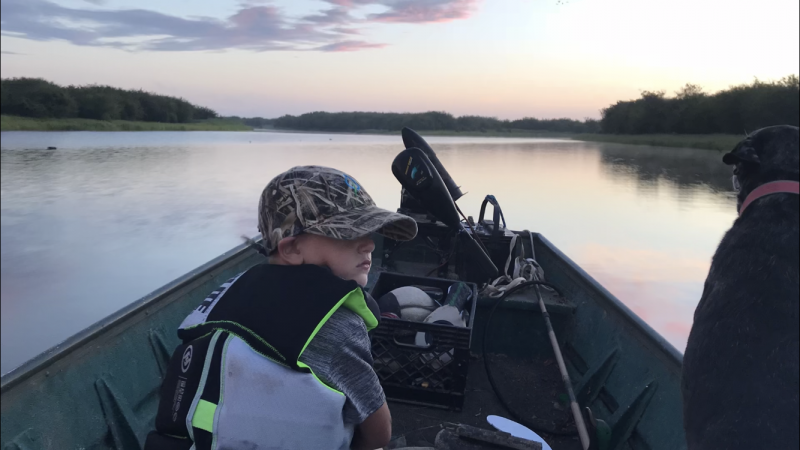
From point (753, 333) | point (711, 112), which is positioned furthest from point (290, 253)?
point (711, 112)

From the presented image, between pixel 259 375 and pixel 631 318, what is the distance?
2.44 m

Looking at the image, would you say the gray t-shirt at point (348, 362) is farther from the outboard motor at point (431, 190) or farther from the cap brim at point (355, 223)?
the outboard motor at point (431, 190)

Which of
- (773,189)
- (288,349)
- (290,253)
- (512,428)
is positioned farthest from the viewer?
(512,428)

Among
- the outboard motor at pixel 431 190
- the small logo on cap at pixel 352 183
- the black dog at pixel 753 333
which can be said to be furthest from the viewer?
the outboard motor at pixel 431 190

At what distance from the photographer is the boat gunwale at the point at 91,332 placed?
175 centimetres

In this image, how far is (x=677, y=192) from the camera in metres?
19.8

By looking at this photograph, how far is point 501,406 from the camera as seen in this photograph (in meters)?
2.96

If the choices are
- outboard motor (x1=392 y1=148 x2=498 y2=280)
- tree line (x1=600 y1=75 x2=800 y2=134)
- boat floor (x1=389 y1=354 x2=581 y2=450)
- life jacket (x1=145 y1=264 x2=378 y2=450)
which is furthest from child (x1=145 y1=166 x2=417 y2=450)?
tree line (x1=600 y1=75 x2=800 y2=134)

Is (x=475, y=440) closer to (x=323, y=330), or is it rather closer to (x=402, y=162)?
(x=323, y=330)

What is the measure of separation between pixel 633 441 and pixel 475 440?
3.11 feet

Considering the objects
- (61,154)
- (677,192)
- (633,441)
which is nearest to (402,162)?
(633,441)

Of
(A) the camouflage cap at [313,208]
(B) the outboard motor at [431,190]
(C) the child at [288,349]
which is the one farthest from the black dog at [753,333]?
(B) the outboard motor at [431,190]

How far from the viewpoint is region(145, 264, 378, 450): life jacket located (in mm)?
1111

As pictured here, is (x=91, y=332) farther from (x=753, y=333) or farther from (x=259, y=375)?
(x=753, y=333)
